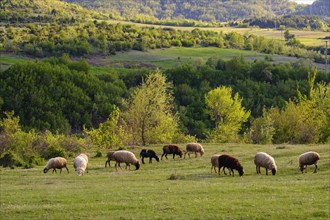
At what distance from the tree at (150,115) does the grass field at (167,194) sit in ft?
72.9

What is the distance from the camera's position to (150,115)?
2335 inches

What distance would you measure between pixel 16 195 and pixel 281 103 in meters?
88.5

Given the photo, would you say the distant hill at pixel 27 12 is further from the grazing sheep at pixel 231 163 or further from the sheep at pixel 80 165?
the grazing sheep at pixel 231 163

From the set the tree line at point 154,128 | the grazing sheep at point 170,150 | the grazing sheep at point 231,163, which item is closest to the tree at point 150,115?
the tree line at point 154,128

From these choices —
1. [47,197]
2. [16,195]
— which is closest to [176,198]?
[47,197]

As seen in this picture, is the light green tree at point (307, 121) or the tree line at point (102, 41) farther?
the tree line at point (102, 41)

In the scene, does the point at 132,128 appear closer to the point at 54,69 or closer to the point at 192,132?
the point at 192,132

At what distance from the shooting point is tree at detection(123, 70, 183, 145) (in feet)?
193

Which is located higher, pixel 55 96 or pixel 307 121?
pixel 55 96

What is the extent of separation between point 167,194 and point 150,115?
35.2m

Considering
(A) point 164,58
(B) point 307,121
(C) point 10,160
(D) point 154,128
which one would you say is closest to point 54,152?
(C) point 10,160

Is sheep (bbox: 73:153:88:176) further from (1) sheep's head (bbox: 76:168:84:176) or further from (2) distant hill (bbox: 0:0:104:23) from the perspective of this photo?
(2) distant hill (bbox: 0:0:104:23)

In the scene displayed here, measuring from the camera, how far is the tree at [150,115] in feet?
193

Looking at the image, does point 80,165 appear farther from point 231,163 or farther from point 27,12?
point 27,12
